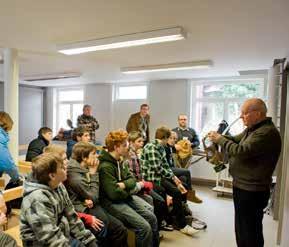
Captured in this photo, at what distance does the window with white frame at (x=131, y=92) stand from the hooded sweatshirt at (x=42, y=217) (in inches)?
199

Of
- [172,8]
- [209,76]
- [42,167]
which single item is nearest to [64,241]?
[42,167]

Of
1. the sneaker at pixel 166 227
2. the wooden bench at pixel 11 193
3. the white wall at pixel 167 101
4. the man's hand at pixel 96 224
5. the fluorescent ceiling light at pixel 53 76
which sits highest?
the fluorescent ceiling light at pixel 53 76

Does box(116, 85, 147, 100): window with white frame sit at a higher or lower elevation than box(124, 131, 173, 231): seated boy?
higher

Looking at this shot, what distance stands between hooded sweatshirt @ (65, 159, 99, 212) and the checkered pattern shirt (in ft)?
3.29

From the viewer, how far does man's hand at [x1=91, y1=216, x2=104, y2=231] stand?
200 centimetres

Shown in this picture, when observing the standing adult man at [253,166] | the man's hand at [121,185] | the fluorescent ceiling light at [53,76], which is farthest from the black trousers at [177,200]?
the fluorescent ceiling light at [53,76]

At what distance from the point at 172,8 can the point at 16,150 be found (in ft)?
9.76

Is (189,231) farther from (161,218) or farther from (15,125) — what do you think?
(15,125)

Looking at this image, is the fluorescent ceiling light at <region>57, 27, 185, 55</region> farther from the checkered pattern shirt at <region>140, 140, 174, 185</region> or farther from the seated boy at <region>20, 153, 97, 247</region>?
the seated boy at <region>20, 153, 97, 247</region>

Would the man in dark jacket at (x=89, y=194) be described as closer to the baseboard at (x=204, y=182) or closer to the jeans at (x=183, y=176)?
the jeans at (x=183, y=176)

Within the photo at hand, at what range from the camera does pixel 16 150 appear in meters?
3.69

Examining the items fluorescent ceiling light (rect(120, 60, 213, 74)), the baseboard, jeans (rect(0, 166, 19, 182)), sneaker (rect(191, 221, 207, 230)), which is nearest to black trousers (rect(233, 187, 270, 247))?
sneaker (rect(191, 221, 207, 230))

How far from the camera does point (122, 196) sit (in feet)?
7.70

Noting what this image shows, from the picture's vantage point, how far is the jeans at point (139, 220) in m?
2.27
